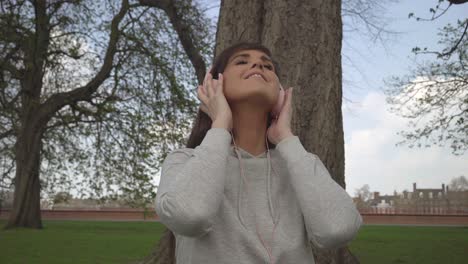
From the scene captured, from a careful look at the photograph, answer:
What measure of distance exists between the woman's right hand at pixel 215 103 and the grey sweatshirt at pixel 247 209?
2.4 inches

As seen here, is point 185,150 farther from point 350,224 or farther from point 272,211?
point 350,224

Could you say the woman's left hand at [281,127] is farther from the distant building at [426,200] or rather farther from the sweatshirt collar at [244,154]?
the distant building at [426,200]

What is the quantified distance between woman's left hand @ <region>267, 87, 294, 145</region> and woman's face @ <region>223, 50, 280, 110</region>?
7 cm

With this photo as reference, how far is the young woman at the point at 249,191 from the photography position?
1814 millimetres

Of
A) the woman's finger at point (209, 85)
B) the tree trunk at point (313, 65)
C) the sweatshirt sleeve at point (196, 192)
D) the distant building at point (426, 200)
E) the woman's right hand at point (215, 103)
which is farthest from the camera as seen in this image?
the distant building at point (426, 200)

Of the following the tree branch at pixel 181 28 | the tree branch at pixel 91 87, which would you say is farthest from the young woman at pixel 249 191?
the tree branch at pixel 91 87

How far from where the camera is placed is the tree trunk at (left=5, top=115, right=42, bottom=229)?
58.2 feet

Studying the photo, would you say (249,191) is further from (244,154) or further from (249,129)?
(249,129)

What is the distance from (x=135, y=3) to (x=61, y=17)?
3038mm

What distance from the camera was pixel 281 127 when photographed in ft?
6.95

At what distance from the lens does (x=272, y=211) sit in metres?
1.92

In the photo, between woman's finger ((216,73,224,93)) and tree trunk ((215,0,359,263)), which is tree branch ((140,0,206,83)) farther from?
woman's finger ((216,73,224,93))

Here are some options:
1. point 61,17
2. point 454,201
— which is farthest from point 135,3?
point 454,201

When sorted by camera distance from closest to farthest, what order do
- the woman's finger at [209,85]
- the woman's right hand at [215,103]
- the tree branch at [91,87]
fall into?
the woman's right hand at [215,103] < the woman's finger at [209,85] < the tree branch at [91,87]
